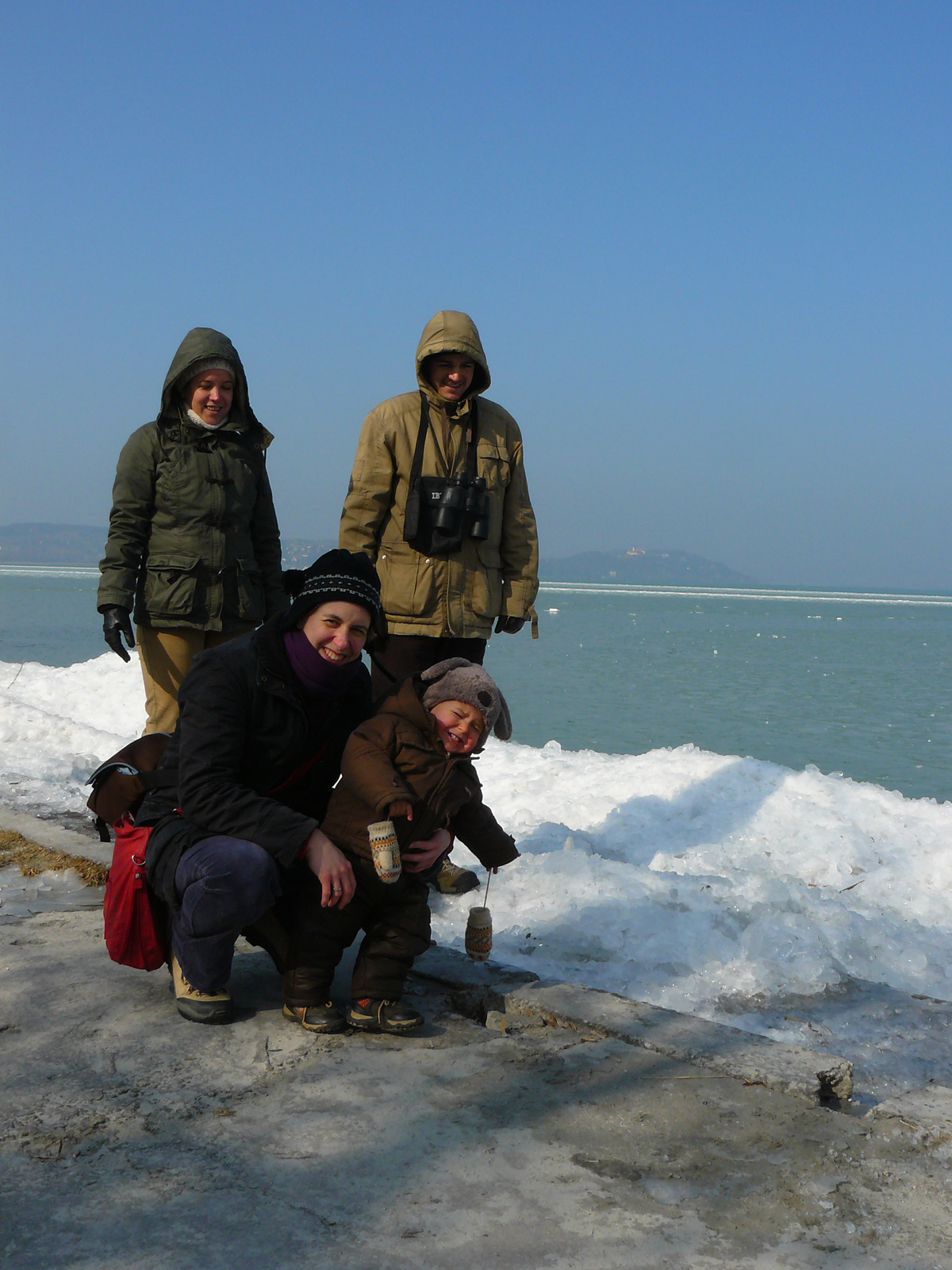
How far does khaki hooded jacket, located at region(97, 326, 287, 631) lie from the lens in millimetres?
4285

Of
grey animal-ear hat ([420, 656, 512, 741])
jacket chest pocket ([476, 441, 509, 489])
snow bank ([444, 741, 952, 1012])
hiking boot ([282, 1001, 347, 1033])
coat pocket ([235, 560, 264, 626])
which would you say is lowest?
snow bank ([444, 741, 952, 1012])

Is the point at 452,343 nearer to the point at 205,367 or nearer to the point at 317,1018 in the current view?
the point at 205,367

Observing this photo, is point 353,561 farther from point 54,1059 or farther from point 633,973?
point 633,973

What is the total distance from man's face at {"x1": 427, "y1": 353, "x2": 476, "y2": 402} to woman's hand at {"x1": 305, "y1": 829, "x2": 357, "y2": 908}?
224 centimetres

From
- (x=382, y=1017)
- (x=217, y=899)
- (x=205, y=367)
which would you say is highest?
(x=205, y=367)

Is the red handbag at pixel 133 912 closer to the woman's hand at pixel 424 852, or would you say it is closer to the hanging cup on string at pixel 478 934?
the woman's hand at pixel 424 852

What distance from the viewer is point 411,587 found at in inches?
171

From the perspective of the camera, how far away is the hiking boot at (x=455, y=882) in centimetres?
421

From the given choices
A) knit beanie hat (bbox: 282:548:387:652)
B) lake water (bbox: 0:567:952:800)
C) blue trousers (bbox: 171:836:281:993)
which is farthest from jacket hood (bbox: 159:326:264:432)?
lake water (bbox: 0:567:952:800)

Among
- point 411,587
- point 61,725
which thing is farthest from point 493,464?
point 61,725

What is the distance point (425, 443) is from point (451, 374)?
30 centimetres

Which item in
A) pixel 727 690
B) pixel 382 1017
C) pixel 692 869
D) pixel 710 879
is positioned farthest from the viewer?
pixel 727 690

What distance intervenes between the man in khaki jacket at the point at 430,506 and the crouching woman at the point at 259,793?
1.24 metres

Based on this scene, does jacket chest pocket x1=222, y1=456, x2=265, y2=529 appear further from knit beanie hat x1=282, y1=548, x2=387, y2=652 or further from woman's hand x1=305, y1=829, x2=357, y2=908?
woman's hand x1=305, y1=829, x2=357, y2=908
